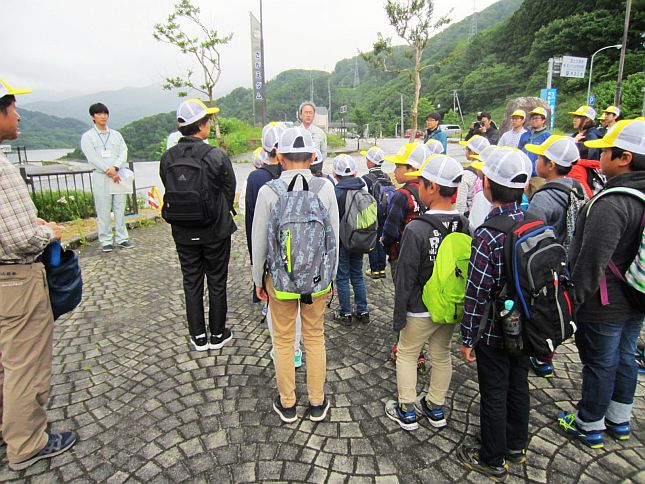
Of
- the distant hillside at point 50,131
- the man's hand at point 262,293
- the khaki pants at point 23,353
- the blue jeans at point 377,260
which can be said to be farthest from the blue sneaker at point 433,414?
the distant hillside at point 50,131

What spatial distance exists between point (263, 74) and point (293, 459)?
26.2m

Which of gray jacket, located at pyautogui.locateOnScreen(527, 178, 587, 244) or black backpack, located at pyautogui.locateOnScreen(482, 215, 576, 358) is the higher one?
gray jacket, located at pyautogui.locateOnScreen(527, 178, 587, 244)

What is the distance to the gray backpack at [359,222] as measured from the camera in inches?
154

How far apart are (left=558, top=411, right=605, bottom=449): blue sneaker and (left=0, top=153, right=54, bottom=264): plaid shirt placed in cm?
360

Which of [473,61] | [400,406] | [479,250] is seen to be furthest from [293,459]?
[473,61]

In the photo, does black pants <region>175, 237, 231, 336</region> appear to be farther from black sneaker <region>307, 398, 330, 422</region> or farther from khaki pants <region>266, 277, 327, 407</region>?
black sneaker <region>307, 398, 330, 422</region>

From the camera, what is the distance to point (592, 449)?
257 centimetres

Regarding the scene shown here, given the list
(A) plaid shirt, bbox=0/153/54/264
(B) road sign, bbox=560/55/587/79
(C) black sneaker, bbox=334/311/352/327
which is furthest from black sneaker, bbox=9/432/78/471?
(B) road sign, bbox=560/55/587/79

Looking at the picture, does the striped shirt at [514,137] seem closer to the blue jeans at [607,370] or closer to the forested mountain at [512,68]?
the blue jeans at [607,370]

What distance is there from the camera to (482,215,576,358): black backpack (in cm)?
204

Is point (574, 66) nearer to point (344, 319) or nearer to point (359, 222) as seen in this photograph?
point (359, 222)

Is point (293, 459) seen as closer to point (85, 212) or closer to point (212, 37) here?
point (85, 212)

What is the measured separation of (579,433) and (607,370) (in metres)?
0.50

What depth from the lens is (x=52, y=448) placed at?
2518 mm
